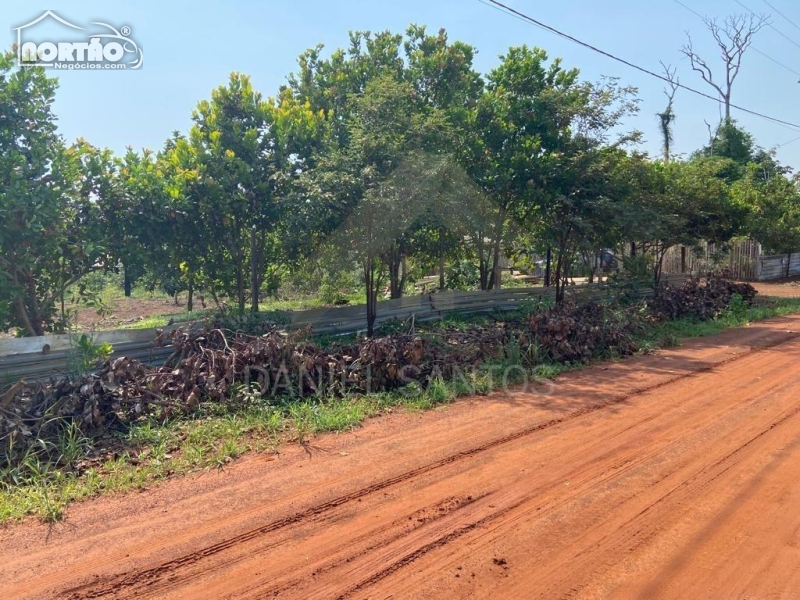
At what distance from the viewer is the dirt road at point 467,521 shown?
3.59m

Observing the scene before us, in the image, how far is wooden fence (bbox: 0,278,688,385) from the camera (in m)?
7.34

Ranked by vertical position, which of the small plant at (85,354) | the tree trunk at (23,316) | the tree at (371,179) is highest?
the tree at (371,179)

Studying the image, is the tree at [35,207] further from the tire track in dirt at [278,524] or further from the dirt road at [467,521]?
the tire track in dirt at [278,524]

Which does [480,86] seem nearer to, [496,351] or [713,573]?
[496,351]

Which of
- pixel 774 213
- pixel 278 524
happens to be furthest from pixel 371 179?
pixel 774 213

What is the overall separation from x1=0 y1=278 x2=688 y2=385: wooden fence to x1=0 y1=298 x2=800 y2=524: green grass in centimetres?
184

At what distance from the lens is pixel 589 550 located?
12.8 ft

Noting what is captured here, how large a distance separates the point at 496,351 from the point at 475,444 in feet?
12.6

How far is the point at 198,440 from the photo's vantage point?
615 centimetres

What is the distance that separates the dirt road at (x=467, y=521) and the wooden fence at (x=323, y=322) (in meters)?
3.29

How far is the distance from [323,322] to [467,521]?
6720 mm

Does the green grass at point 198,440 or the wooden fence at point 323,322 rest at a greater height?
the wooden fence at point 323,322

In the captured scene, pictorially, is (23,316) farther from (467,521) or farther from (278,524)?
(467,521)

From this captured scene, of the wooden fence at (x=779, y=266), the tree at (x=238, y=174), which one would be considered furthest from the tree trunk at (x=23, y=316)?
the wooden fence at (x=779, y=266)
